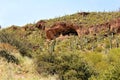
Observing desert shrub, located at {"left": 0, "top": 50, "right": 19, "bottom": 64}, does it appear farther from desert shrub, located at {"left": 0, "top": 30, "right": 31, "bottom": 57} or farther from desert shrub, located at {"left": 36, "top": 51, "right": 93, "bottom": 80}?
desert shrub, located at {"left": 0, "top": 30, "right": 31, "bottom": 57}

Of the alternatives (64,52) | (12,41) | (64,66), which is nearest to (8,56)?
(64,66)

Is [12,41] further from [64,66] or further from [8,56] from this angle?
[64,66]

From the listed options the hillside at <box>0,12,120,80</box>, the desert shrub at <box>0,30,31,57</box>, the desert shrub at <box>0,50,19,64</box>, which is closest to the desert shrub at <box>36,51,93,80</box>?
the hillside at <box>0,12,120,80</box>

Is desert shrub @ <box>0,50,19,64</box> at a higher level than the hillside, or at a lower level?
higher

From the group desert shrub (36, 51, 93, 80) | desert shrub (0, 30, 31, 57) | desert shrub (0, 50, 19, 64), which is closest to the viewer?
desert shrub (0, 50, 19, 64)

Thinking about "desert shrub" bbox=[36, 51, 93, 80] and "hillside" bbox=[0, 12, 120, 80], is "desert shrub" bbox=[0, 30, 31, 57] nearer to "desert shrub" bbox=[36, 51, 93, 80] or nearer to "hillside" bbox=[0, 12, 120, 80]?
"hillside" bbox=[0, 12, 120, 80]

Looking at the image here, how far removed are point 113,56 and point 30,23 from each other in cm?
7494

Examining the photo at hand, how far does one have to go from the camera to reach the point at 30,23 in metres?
116

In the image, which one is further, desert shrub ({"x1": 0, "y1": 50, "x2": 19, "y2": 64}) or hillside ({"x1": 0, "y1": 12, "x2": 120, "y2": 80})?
desert shrub ({"x1": 0, "y1": 50, "x2": 19, "y2": 64})

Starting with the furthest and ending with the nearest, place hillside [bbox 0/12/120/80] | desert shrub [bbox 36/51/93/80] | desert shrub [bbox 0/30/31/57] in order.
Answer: desert shrub [bbox 0/30/31/57], desert shrub [bbox 36/51/93/80], hillside [bbox 0/12/120/80]

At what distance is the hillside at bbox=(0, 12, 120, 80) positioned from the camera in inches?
737

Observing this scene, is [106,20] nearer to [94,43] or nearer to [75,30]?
[75,30]

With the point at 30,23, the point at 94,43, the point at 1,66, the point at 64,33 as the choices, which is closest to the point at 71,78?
the point at 1,66

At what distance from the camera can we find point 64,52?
22297 millimetres
